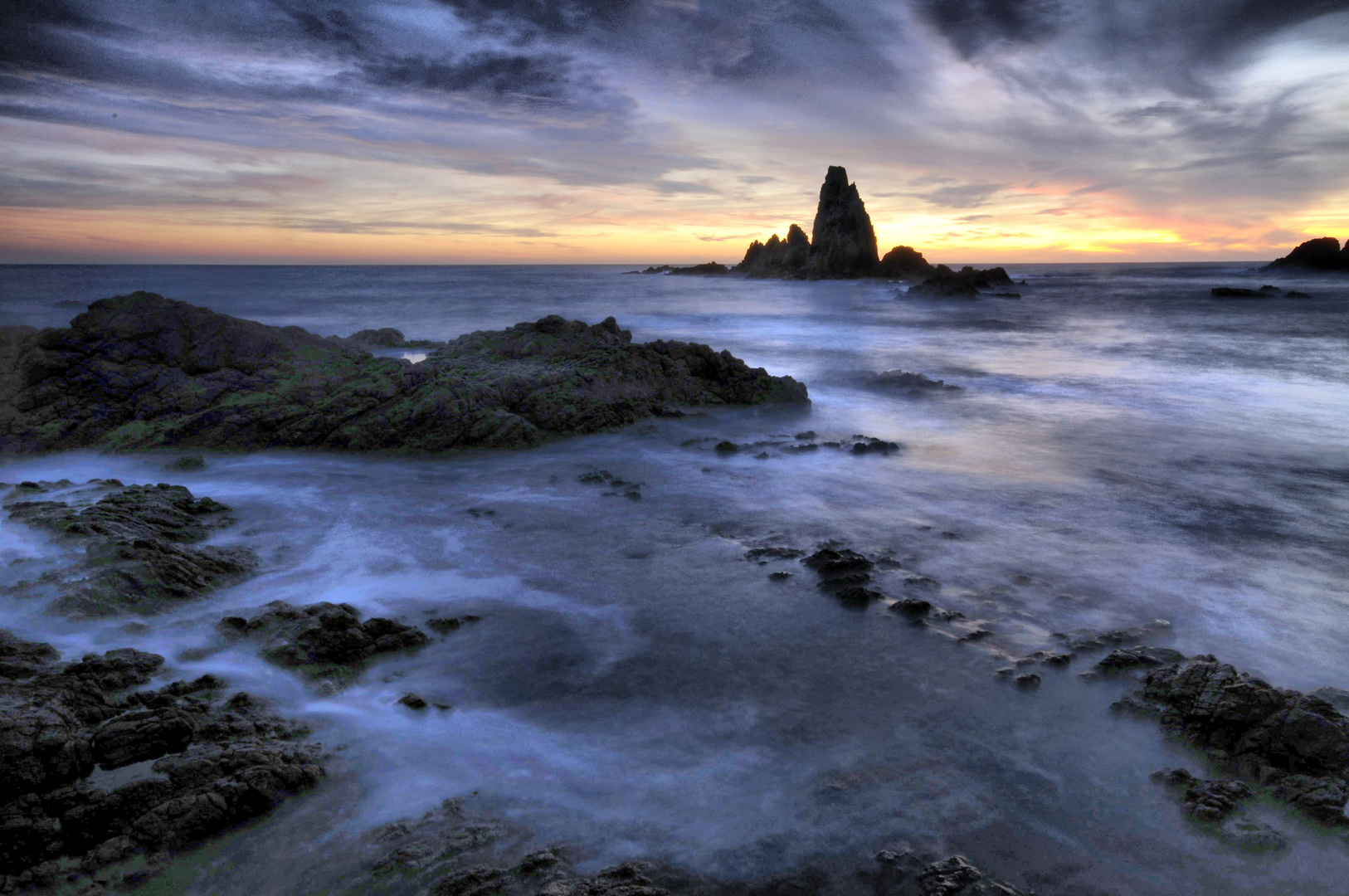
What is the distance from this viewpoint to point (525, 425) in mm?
9898

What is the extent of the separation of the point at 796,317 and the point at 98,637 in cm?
3311

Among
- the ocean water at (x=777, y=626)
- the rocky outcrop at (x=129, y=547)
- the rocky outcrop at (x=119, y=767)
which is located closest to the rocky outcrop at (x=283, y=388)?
A: the ocean water at (x=777, y=626)

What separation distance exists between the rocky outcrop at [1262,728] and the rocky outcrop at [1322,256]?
300ft

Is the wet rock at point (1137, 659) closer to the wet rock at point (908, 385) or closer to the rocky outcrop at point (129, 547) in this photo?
the rocky outcrop at point (129, 547)

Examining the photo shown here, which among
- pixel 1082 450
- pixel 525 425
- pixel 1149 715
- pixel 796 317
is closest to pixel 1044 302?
pixel 796 317

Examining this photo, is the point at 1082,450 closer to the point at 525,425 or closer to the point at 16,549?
the point at 525,425

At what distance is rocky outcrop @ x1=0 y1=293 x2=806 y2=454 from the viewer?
9.39 meters

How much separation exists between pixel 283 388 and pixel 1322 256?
95.8 meters

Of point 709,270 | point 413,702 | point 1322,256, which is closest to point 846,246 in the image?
point 709,270

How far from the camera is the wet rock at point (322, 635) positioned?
4293mm

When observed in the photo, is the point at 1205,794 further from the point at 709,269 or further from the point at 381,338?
the point at 709,269

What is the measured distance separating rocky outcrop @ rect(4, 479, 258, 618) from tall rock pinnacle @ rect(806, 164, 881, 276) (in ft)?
260

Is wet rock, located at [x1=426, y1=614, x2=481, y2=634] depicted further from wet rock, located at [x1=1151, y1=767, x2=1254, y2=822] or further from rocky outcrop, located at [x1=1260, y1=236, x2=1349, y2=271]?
rocky outcrop, located at [x1=1260, y1=236, x2=1349, y2=271]

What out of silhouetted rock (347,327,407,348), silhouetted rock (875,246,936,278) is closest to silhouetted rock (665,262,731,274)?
silhouetted rock (875,246,936,278)
